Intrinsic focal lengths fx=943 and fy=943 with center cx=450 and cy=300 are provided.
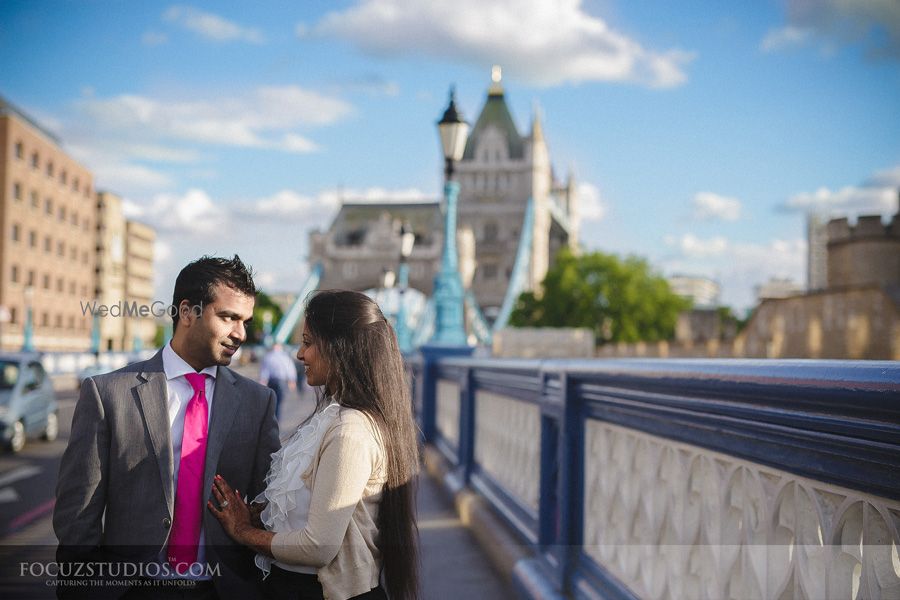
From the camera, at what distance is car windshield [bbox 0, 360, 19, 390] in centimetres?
1019

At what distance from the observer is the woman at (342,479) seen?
178 centimetres

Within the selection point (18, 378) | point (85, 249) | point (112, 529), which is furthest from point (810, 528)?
point (85, 249)

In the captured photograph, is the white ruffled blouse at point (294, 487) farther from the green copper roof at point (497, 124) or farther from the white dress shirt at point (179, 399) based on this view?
the green copper roof at point (497, 124)

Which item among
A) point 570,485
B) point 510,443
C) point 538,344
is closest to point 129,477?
point 570,485

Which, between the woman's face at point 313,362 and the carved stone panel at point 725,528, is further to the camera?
the woman's face at point 313,362

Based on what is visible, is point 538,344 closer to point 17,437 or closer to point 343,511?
point 17,437

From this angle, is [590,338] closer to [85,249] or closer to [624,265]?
[624,265]

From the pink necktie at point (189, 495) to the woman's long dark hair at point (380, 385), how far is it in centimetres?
31

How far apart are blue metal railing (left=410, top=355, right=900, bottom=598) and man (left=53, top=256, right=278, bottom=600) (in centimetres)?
99

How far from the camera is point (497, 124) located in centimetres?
9506

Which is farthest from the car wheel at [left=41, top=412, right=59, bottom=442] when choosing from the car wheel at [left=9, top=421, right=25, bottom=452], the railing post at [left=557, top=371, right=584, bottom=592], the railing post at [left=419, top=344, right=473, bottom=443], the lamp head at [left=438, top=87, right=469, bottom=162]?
the railing post at [left=557, top=371, right=584, bottom=592]

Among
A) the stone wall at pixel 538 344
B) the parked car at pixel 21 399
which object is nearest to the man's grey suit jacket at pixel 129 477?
the parked car at pixel 21 399

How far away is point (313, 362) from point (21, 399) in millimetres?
9516

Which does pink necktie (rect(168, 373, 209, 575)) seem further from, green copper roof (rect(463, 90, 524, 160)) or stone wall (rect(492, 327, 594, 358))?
green copper roof (rect(463, 90, 524, 160))
